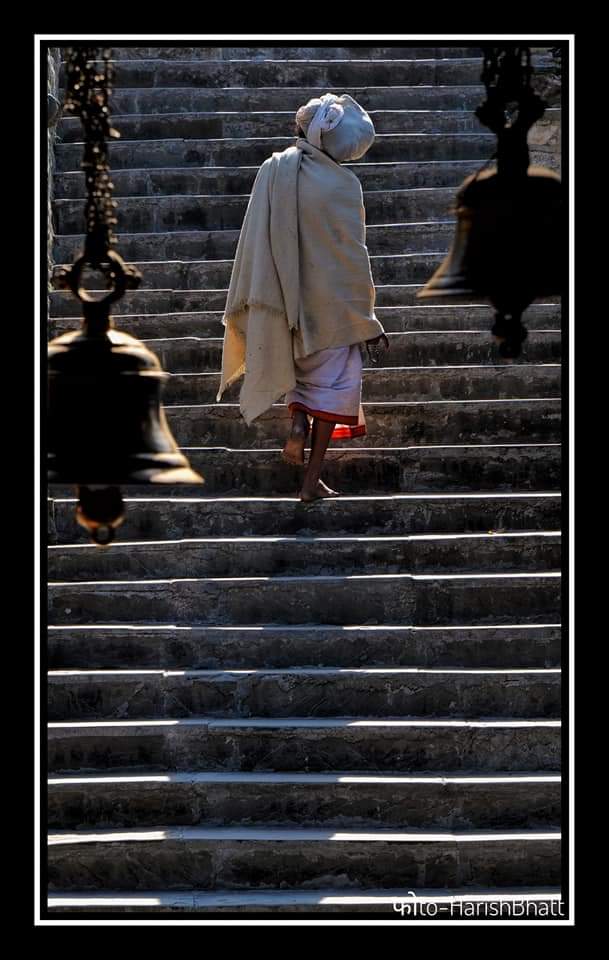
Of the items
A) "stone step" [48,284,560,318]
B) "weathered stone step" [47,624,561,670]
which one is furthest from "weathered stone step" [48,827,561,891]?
"stone step" [48,284,560,318]

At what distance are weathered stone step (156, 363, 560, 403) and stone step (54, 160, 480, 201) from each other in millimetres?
2071

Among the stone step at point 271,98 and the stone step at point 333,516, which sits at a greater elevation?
the stone step at point 271,98

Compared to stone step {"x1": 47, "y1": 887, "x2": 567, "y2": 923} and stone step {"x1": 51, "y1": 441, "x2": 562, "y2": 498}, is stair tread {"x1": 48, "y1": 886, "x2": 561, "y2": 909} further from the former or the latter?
stone step {"x1": 51, "y1": 441, "x2": 562, "y2": 498}

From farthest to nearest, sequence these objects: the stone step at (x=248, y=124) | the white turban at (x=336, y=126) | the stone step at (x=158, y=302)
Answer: the stone step at (x=248, y=124) < the stone step at (x=158, y=302) < the white turban at (x=336, y=126)

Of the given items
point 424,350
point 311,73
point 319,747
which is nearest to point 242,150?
point 311,73

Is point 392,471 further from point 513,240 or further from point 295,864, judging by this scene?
point 513,240

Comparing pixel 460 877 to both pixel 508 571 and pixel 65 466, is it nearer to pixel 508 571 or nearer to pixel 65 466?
pixel 508 571

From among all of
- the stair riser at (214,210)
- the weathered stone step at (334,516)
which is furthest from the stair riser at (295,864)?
the stair riser at (214,210)

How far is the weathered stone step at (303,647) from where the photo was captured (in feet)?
19.4

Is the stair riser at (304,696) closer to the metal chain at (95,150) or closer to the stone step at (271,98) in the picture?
the metal chain at (95,150)

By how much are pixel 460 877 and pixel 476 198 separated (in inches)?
109

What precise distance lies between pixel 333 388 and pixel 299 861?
96.0 inches

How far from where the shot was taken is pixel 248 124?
975cm

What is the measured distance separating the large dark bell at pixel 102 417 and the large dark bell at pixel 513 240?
0.74m
